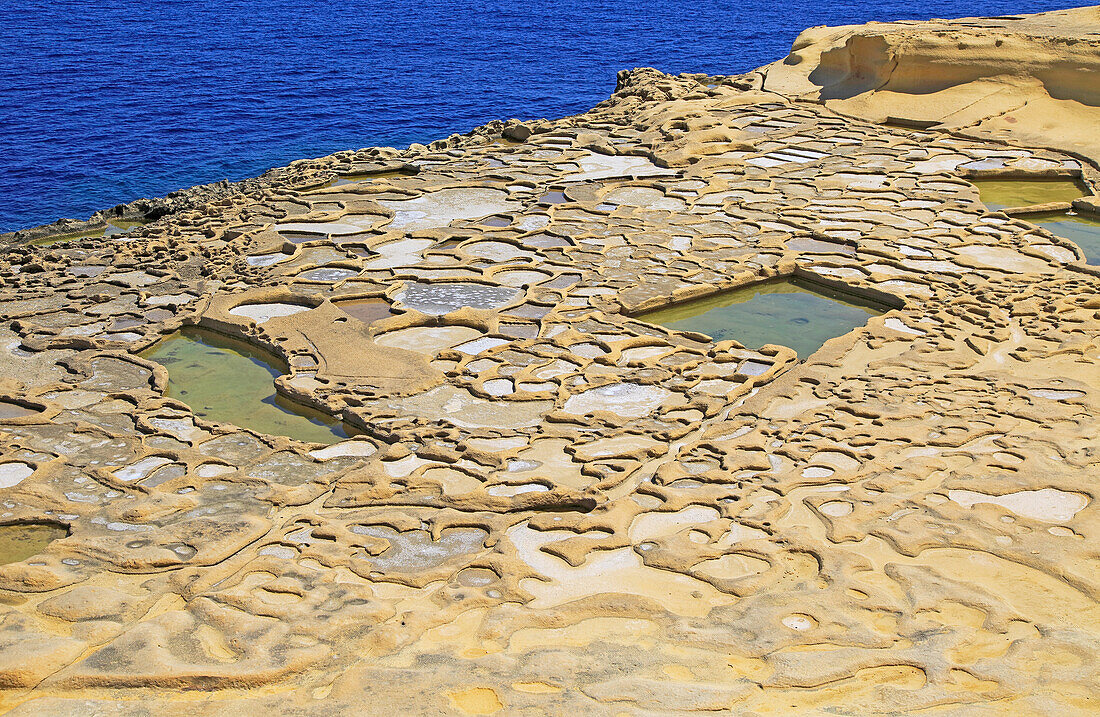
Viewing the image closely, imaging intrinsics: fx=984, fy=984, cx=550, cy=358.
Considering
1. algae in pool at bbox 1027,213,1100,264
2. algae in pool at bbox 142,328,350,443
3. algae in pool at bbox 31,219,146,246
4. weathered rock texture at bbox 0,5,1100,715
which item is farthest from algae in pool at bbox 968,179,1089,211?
algae in pool at bbox 31,219,146,246

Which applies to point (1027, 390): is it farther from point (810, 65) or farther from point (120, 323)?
point (810, 65)

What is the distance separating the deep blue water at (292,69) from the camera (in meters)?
17.9

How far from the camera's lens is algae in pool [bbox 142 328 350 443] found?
6.31m

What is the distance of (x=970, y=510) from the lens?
189 inches

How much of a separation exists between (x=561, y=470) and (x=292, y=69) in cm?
2399

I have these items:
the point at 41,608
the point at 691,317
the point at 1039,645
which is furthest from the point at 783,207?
the point at 41,608

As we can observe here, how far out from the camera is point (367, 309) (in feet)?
26.5

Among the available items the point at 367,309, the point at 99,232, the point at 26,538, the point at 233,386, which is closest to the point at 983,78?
the point at 367,309

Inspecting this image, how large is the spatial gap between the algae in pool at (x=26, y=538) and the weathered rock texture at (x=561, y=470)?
2.5 inches

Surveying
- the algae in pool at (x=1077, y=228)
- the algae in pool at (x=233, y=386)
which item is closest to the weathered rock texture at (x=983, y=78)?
the algae in pool at (x=1077, y=228)

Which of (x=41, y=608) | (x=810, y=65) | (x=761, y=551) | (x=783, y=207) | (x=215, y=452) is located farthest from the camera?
(x=810, y=65)

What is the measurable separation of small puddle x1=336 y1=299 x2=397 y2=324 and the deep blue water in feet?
28.8

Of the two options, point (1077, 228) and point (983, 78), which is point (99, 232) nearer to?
point (1077, 228)

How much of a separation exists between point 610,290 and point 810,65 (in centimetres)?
998
